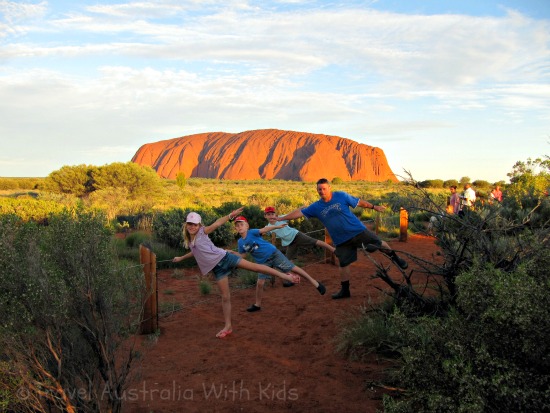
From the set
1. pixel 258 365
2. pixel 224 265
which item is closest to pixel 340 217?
pixel 224 265

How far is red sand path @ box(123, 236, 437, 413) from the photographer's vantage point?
12.3ft

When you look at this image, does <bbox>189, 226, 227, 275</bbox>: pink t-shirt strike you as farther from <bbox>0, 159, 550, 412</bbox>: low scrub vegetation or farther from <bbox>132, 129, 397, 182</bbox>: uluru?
<bbox>132, 129, 397, 182</bbox>: uluru

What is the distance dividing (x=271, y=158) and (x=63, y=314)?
378 ft

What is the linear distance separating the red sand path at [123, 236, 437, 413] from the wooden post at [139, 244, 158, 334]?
8.4 inches

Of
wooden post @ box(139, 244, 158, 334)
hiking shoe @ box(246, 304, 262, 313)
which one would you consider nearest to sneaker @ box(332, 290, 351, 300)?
hiking shoe @ box(246, 304, 262, 313)

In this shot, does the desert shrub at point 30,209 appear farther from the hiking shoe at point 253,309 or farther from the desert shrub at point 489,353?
the desert shrub at point 489,353

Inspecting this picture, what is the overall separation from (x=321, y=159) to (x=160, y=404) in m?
113

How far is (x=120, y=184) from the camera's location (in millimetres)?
26609

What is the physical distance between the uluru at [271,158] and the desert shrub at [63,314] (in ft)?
343

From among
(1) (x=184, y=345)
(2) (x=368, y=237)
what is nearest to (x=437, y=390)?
(1) (x=184, y=345)

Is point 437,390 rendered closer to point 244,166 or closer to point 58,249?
point 58,249

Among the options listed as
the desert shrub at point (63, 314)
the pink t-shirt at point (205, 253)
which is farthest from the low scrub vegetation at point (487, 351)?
the pink t-shirt at point (205, 253)

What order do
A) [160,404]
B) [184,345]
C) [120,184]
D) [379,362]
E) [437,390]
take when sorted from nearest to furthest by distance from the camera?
1. [437,390]
2. [160,404]
3. [379,362]
4. [184,345]
5. [120,184]

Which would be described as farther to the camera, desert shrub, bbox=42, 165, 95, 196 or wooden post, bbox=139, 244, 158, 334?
desert shrub, bbox=42, 165, 95, 196
